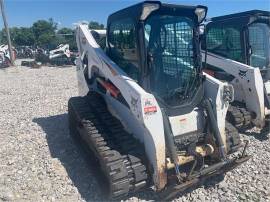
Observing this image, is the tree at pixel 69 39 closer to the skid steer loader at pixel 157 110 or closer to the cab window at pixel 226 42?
the cab window at pixel 226 42

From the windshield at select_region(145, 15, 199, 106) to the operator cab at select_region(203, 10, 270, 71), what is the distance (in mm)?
2236

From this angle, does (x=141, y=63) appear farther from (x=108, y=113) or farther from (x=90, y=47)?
(x=90, y=47)

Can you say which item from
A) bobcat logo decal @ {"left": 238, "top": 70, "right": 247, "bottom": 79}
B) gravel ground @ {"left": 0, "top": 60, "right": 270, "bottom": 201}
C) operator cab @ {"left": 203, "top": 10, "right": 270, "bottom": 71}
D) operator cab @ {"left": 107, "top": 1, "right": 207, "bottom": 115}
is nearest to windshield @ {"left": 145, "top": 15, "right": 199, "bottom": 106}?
operator cab @ {"left": 107, "top": 1, "right": 207, "bottom": 115}

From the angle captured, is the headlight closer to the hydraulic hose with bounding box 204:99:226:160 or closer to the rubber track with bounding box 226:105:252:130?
the hydraulic hose with bounding box 204:99:226:160

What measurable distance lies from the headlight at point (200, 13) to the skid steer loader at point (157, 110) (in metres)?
0.01

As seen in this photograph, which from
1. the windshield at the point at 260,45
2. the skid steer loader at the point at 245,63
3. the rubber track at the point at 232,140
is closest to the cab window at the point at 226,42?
the skid steer loader at the point at 245,63

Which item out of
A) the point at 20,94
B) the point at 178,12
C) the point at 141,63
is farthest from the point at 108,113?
the point at 20,94

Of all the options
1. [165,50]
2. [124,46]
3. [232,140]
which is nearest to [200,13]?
[165,50]

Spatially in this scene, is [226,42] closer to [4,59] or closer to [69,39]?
[4,59]

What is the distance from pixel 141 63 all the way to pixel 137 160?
1.20 meters

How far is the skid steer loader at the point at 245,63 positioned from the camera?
586 centimetres

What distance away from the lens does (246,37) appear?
20.3 ft

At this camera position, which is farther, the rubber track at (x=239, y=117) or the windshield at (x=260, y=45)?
the windshield at (x=260, y=45)

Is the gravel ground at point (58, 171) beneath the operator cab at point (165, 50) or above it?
beneath
